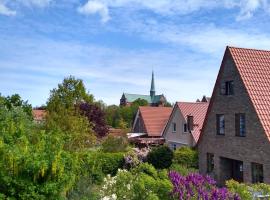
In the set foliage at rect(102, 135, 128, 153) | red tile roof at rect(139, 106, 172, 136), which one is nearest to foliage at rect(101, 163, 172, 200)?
foliage at rect(102, 135, 128, 153)

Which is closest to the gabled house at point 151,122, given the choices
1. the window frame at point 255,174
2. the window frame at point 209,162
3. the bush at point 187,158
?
the bush at point 187,158

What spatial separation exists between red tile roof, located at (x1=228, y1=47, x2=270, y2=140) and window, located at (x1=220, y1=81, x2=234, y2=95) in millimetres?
1465

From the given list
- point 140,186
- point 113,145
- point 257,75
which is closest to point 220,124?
point 257,75

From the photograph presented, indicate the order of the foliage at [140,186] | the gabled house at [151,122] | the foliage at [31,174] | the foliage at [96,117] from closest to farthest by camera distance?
the foliage at [140,186], the foliage at [31,174], the foliage at [96,117], the gabled house at [151,122]

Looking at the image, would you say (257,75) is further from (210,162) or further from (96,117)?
(96,117)

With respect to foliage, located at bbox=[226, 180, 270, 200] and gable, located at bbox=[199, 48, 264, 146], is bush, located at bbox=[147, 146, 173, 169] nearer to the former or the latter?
gable, located at bbox=[199, 48, 264, 146]

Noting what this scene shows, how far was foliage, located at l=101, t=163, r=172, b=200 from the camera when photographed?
963cm

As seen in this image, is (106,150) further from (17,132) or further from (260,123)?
(17,132)

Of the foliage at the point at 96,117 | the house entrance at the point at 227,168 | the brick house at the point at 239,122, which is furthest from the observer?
A: the foliage at the point at 96,117

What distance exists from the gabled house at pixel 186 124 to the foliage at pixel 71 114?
33.7ft

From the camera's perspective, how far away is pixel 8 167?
413 inches

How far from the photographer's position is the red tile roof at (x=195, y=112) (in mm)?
39987

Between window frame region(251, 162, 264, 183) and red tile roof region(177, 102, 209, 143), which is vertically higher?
red tile roof region(177, 102, 209, 143)

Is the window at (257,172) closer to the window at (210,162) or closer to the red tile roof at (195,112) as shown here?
the window at (210,162)
